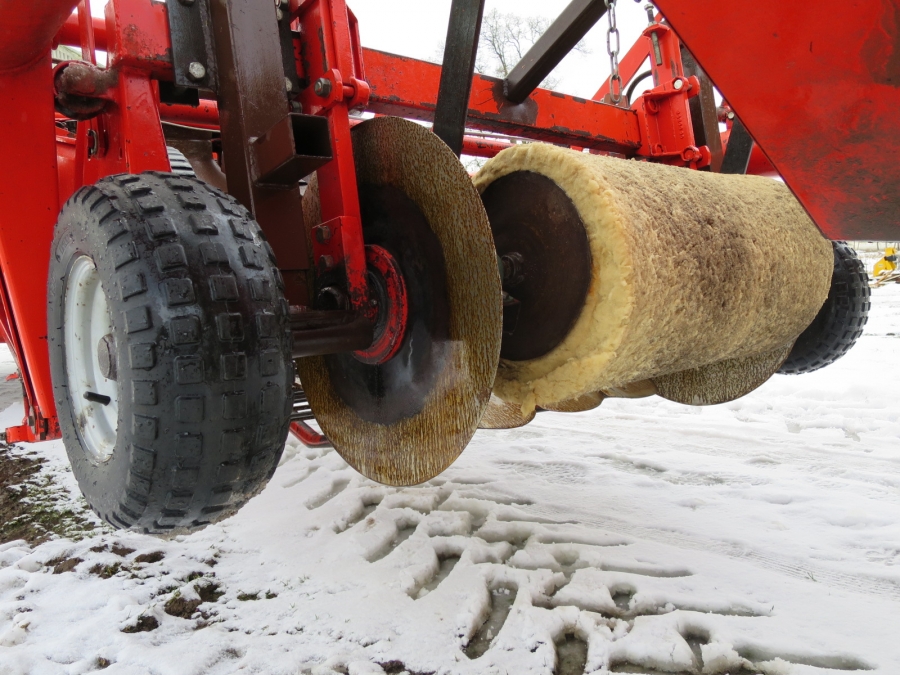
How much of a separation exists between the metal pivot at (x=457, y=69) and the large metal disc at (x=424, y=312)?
0.13 meters

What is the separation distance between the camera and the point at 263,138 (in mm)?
1546

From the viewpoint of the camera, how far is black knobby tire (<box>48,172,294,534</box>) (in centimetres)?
114

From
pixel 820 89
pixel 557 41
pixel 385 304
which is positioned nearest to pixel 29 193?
pixel 385 304

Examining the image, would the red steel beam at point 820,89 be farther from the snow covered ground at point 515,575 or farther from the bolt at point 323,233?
the snow covered ground at point 515,575

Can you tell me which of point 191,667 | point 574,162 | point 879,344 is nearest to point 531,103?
point 574,162

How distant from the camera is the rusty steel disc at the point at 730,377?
223cm

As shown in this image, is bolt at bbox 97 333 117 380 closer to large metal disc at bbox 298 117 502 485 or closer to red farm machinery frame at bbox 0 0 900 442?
red farm machinery frame at bbox 0 0 900 442

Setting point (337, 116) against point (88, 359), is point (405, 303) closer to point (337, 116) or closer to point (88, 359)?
point (337, 116)

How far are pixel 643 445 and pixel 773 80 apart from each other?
8.33ft

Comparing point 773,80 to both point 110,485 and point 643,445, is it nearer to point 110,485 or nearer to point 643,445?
Answer: point 110,485

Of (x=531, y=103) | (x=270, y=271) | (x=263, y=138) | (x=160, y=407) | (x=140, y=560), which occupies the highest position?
(x=531, y=103)

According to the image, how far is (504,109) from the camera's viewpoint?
246cm

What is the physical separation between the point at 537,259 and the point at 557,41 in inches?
35.4

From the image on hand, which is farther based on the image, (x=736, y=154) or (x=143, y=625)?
(x=736, y=154)
